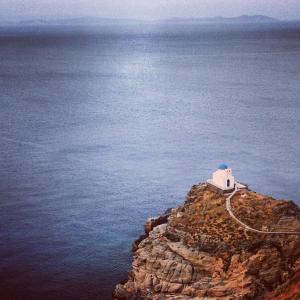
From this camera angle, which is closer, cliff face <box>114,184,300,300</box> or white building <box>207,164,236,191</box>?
cliff face <box>114,184,300,300</box>

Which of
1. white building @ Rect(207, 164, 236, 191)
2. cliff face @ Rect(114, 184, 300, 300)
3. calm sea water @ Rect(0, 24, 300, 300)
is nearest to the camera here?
cliff face @ Rect(114, 184, 300, 300)

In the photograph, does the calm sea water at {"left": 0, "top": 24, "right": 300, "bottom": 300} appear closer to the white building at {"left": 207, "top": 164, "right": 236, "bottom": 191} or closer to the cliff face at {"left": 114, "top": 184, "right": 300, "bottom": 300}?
the cliff face at {"left": 114, "top": 184, "right": 300, "bottom": 300}

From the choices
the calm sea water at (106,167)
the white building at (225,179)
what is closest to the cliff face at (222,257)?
the white building at (225,179)

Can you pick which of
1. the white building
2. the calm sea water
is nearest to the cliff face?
the white building

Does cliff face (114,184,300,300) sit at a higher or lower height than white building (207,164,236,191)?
lower

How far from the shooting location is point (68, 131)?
142 meters

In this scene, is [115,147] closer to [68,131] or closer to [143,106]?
[68,131]

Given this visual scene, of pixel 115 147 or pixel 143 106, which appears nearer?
pixel 115 147

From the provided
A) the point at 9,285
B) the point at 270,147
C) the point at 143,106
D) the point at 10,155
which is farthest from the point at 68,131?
the point at 9,285

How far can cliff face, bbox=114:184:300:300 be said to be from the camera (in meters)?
60.9

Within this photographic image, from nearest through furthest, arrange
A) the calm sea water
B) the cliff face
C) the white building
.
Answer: the cliff face < the white building < the calm sea water

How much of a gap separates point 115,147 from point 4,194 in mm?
35925

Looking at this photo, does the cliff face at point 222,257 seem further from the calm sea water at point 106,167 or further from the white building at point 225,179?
the calm sea water at point 106,167

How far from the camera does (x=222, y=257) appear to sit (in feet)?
207
